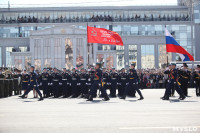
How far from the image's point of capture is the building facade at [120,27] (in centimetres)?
6003

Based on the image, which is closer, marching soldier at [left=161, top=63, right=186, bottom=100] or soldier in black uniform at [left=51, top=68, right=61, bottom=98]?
marching soldier at [left=161, top=63, right=186, bottom=100]

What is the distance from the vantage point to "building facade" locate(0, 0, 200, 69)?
60.0 meters

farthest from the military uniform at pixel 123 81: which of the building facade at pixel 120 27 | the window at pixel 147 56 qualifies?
the window at pixel 147 56

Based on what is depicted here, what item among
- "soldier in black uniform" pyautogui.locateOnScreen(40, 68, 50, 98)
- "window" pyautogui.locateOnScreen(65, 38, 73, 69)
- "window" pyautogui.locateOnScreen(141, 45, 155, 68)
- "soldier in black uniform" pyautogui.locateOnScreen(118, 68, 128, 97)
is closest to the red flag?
"soldier in black uniform" pyautogui.locateOnScreen(118, 68, 128, 97)

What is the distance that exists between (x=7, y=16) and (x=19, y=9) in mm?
2697

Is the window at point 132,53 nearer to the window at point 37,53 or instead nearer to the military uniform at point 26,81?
the window at point 37,53

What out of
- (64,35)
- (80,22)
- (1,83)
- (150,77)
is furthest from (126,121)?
(80,22)

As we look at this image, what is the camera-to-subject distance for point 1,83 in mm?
22172

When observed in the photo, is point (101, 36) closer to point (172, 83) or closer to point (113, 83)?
point (113, 83)

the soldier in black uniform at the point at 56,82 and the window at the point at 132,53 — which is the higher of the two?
the window at the point at 132,53

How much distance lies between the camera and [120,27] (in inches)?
2485

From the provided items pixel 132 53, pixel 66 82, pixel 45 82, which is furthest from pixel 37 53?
pixel 66 82

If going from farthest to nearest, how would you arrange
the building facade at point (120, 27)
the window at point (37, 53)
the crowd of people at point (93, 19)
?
the crowd of people at point (93, 19), the building facade at point (120, 27), the window at point (37, 53)

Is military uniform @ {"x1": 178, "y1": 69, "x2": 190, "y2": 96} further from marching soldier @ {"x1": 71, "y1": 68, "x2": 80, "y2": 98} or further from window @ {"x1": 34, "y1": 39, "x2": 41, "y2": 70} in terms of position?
window @ {"x1": 34, "y1": 39, "x2": 41, "y2": 70}
